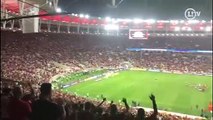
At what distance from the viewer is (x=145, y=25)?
7125 centimetres

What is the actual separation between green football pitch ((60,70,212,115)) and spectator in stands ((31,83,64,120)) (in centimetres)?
2194

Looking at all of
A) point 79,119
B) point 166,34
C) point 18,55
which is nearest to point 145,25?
point 166,34

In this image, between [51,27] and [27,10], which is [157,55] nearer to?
[51,27]

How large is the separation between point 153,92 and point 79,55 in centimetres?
2619

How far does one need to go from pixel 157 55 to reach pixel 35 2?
174 ft

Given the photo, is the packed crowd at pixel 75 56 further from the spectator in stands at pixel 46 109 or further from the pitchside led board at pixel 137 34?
the spectator in stands at pixel 46 109

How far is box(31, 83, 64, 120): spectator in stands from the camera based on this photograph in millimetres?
3846

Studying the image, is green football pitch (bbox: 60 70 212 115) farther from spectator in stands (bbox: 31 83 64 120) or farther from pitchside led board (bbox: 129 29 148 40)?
spectator in stands (bbox: 31 83 64 120)

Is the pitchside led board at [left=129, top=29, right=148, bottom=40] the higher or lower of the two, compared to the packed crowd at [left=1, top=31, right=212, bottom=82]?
higher

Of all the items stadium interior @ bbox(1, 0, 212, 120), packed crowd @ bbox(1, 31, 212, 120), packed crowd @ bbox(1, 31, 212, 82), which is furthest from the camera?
packed crowd @ bbox(1, 31, 212, 82)

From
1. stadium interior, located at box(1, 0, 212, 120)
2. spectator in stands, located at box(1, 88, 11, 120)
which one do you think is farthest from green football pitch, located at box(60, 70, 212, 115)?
spectator in stands, located at box(1, 88, 11, 120)

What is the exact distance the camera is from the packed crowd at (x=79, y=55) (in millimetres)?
40434

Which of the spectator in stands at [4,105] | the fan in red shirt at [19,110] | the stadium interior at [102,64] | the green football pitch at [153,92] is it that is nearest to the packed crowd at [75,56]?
the stadium interior at [102,64]

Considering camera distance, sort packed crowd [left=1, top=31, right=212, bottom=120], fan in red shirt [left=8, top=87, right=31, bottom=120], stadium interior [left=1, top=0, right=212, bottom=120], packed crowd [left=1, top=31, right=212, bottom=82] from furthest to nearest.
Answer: packed crowd [left=1, top=31, right=212, bottom=82]
packed crowd [left=1, top=31, right=212, bottom=120]
stadium interior [left=1, top=0, right=212, bottom=120]
fan in red shirt [left=8, top=87, right=31, bottom=120]
